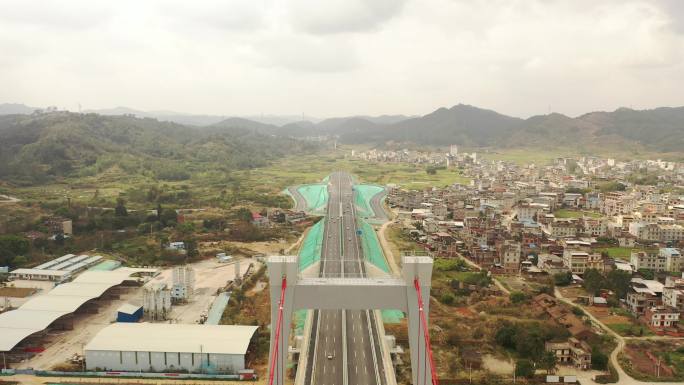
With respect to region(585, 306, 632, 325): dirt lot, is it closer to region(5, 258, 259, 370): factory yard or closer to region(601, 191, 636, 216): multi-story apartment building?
region(5, 258, 259, 370): factory yard

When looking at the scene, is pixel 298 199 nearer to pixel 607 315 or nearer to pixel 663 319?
pixel 607 315

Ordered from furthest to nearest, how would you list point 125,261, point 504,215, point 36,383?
point 504,215
point 125,261
point 36,383

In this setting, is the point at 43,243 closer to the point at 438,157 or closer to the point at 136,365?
the point at 136,365

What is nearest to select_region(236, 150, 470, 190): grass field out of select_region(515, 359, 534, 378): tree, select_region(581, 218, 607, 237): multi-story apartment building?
select_region(581, 218, 607, 237): multi-story apartment building

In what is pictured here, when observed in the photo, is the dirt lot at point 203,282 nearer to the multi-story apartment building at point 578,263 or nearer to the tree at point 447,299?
the tree at point 447,299

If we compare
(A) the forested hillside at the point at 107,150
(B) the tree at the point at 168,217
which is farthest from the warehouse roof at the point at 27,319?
(A) the forested hillside at the point at 107,150

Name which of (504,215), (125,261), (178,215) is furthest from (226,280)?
(504,215)
